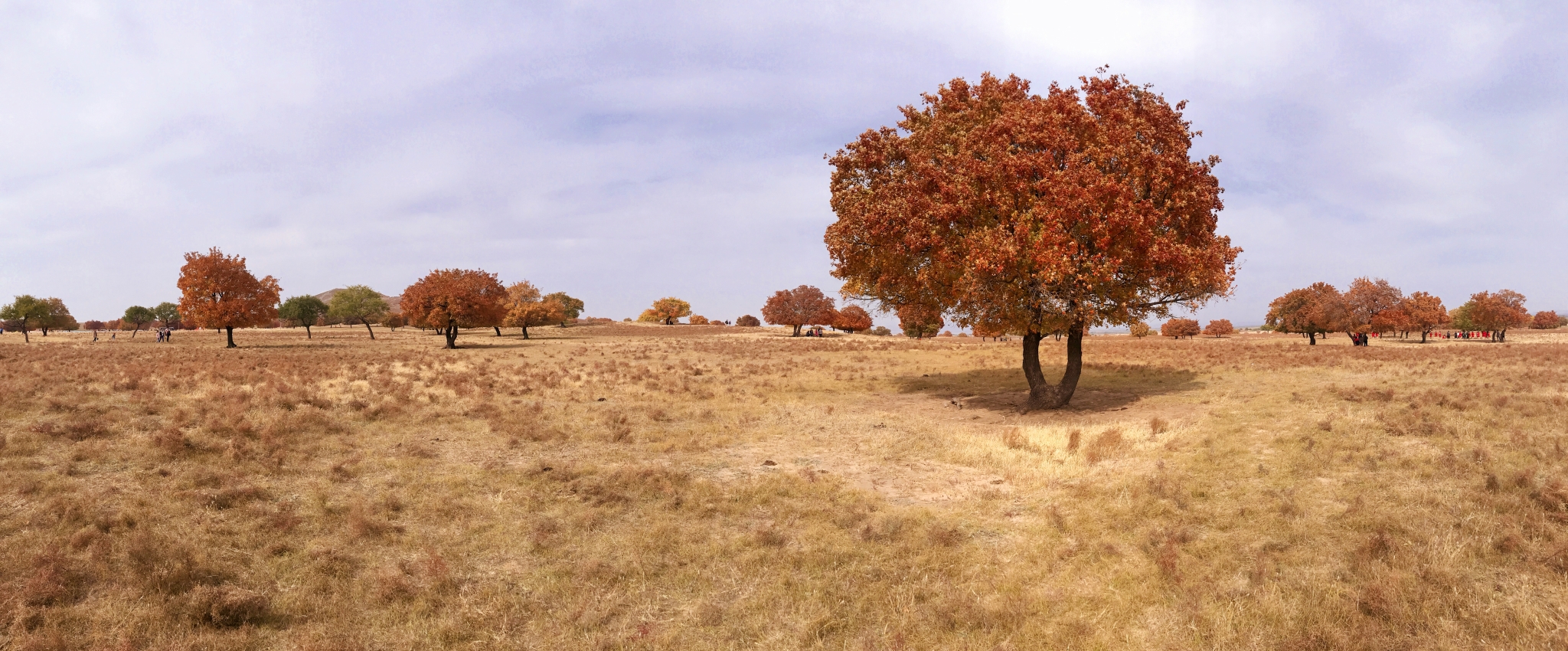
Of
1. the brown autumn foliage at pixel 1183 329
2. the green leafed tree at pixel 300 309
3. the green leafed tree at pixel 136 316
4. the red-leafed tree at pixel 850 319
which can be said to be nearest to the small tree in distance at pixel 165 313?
the green leafed tree at pixel 136 316

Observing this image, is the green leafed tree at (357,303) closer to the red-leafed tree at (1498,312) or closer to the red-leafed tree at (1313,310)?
the red-leafed tree at (1313,310)

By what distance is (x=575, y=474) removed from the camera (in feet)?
43.9

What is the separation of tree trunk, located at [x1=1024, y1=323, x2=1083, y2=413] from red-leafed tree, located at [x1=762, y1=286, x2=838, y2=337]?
73324 mm

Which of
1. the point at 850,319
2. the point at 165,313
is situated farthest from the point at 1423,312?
the point at 165,313

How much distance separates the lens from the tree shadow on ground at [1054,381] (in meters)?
22.4

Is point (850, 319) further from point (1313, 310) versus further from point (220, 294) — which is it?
point (220, 294)

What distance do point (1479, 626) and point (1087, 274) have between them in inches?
500

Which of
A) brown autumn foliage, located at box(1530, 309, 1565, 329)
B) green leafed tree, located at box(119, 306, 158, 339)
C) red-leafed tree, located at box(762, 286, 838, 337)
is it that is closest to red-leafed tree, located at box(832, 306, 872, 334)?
red-leafed tree, located at box(762, 286, 838, 337)

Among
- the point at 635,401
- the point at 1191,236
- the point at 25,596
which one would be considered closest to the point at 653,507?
the point at 25,596

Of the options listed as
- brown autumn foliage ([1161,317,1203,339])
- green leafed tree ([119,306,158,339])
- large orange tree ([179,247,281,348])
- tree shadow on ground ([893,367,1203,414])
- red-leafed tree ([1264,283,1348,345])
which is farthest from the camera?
green leafed tree ([119,306,158,339])

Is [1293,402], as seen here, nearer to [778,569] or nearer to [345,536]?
[778,569]

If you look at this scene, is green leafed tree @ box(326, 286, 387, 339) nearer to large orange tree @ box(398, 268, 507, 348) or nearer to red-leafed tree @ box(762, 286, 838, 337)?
large orange tree @ box(398, 268, 507, 348)

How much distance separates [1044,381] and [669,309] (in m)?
131

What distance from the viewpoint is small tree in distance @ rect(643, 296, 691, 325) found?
147500 millimetres
